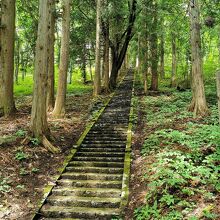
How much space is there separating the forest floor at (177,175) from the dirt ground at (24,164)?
2.43 m

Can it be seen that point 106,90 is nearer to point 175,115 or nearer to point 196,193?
point 175,115

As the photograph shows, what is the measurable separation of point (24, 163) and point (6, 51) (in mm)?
6924

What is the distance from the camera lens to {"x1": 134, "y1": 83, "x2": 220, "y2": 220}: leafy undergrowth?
20.7 ft

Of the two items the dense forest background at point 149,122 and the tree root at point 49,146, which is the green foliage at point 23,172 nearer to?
the dense forest background at point 149,122

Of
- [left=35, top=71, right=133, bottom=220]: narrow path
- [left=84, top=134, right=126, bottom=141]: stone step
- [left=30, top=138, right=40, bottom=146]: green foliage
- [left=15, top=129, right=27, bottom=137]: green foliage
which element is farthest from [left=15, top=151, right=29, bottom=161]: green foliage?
[left=84, top=134, right=126, bottom=141]: stone step

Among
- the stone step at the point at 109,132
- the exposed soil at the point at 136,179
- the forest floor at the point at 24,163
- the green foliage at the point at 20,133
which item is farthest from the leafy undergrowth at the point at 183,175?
the green foliage at the point at 20,133

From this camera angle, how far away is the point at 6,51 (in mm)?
14227

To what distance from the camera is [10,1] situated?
14148 millimetres

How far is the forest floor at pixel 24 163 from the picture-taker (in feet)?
24.6

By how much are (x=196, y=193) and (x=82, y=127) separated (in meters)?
7.63

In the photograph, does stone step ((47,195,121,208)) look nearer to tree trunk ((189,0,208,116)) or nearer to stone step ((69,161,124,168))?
stone step ((69,161,124,168))

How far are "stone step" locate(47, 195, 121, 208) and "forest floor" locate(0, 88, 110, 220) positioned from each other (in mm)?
442

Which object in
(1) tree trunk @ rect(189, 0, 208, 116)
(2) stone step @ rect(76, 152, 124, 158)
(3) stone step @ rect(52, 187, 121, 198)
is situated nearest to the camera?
(3) stone step @ rect(52, 187, 121, 198)

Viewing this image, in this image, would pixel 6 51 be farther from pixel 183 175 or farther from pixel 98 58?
pixel 183 175
